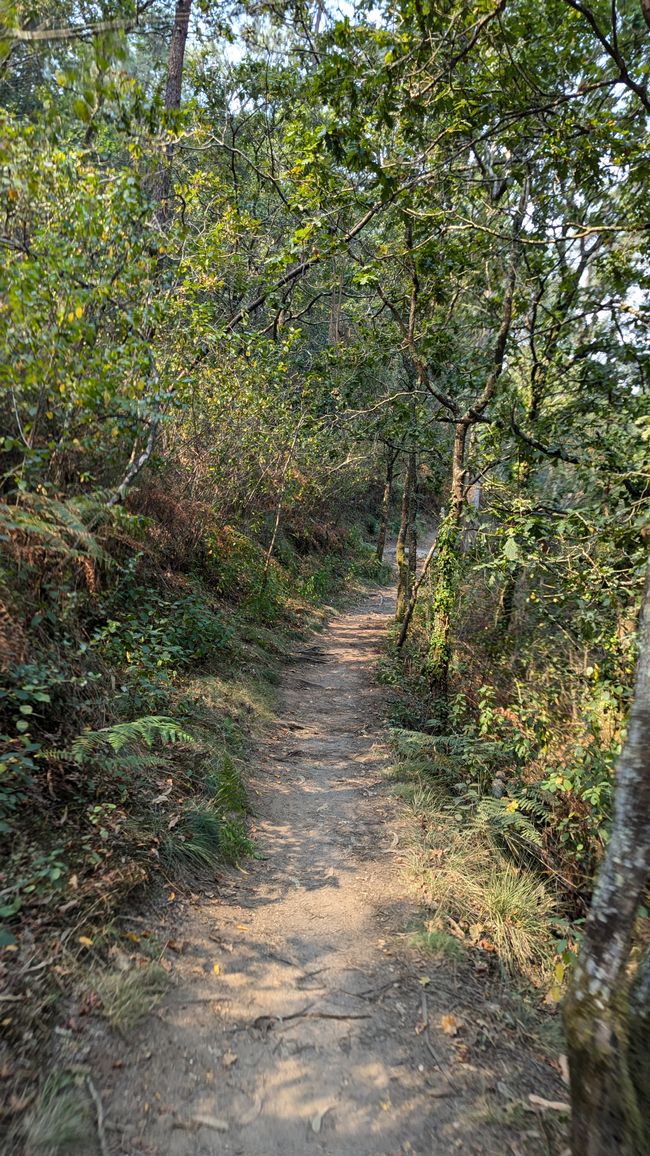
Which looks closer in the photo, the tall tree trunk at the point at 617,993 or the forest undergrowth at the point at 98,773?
the tall tree trunk at the point at 617,993

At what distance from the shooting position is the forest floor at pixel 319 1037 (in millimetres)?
2617

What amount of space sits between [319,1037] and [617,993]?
63.8 inches

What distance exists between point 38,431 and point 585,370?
6.55 metres

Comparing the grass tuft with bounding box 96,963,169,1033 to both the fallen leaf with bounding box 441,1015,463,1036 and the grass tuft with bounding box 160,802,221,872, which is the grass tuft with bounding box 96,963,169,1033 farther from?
the fallen leaf with bounding box 441,1015,463,1036

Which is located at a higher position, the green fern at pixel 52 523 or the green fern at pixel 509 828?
the green fern at pixel 52 523

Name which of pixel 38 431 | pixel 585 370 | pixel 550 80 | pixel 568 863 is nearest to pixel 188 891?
pixel 568 863

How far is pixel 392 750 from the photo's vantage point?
7141 mm

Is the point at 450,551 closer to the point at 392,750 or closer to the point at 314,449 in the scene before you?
the point at 392,750

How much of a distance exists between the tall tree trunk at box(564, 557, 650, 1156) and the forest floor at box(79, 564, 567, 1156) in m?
0.57

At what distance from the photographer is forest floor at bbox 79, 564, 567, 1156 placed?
2617mm

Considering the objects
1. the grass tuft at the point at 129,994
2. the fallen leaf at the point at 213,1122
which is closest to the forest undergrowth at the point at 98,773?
the grass tuft at the point at 129,994

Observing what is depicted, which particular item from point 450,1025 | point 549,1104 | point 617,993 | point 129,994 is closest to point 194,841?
point 129,994

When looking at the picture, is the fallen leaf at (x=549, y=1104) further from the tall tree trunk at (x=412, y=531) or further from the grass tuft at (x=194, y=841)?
the tall tree trunk at (x=412, y=531)

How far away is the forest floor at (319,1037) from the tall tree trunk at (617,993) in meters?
0.57
